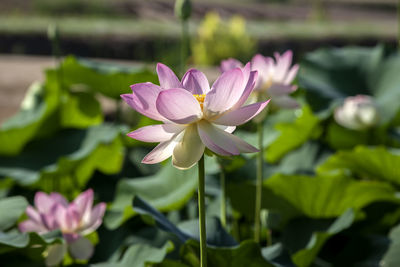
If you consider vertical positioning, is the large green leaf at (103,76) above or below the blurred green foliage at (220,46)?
above

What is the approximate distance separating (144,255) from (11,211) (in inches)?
9.2

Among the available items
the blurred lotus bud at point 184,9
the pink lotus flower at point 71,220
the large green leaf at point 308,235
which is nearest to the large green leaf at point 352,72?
the blurred lotus bud at point 184,9

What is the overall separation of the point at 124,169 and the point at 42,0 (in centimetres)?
803

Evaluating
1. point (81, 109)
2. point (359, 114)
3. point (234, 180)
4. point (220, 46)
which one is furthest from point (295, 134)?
point (220, 46)

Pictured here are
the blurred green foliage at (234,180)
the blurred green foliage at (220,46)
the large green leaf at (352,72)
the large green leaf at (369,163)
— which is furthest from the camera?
the blurred green foliage at (220,46)

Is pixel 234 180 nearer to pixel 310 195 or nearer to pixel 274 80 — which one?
pixel 310 195

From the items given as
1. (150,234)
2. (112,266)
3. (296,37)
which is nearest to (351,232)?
Result: (150,234)

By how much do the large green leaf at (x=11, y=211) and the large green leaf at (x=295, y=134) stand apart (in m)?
0.77

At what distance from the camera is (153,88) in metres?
0.62

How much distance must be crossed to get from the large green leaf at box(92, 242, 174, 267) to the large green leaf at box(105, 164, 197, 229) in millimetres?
167

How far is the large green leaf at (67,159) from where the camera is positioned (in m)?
1.35

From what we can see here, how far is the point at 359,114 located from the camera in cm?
140

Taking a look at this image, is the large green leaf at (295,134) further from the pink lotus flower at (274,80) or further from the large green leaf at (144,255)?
the large green leaf at (144,255)

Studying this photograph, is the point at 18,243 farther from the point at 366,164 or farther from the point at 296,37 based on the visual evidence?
the point at 296,37
